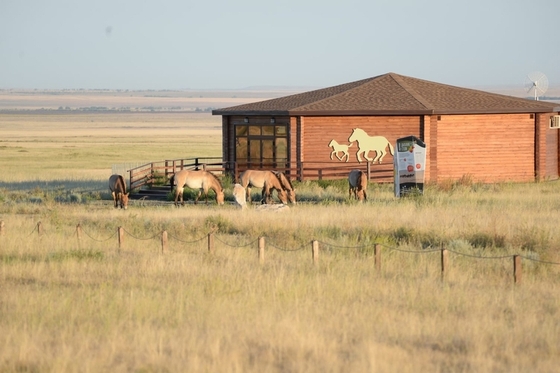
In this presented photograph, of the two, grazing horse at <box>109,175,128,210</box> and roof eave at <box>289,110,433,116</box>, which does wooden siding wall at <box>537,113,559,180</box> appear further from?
grazing horse at <box>109,175,128,210</box>

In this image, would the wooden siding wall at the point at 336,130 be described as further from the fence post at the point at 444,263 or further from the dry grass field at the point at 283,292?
the fence post at the point at 444,263

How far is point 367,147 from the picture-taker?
3972 cm

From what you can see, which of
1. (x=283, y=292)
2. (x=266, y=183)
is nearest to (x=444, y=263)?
(x=283, y=292)

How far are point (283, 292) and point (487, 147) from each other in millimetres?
25528

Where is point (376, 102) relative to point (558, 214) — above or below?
above

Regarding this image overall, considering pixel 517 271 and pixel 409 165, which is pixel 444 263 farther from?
pixel 409 165

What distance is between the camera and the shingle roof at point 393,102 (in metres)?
39.2

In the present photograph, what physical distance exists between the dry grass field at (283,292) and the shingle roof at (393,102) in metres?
9.16

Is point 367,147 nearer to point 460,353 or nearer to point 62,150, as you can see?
point 460,353

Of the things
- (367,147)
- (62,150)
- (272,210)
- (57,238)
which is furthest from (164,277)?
(62,150)

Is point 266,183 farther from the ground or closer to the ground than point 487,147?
closer to the ground

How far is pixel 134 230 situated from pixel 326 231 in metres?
4.62

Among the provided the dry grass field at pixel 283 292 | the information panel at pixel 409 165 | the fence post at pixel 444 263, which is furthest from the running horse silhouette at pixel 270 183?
the fence post at pixel 444 263

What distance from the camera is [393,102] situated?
4003 cm
